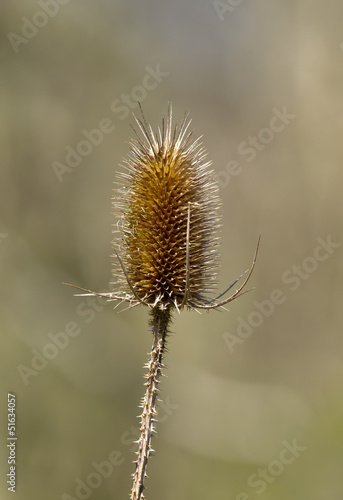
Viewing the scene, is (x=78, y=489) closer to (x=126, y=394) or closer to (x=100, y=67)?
(x=126, y=394)

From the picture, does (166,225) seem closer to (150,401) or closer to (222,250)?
(150,401)

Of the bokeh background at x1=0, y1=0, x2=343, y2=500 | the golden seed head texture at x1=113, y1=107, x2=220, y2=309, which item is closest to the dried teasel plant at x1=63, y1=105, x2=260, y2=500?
the golden seed head texture at x1=113, y1=107, x2=220, y2=309

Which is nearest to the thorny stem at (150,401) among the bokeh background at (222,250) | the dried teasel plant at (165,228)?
the dried teasel plant at (165,228)

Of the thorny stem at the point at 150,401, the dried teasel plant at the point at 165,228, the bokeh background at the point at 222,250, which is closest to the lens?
the thorny stem at the point at 150,401

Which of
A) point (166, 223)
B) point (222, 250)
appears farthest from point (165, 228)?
point (222, 250)

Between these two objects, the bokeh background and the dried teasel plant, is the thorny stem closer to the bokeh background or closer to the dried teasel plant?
the dried teasel plant

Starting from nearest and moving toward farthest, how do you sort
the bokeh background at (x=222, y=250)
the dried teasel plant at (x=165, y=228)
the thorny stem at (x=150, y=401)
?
the thorny stem at (x=150, y=401), the dried teasel plant at (x=165, y=228), the bokeh background at (x=222, y=250)

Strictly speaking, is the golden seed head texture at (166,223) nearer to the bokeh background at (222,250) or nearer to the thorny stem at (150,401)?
the thorny stem at (150,401)
